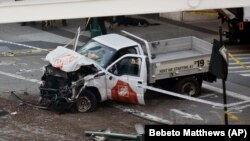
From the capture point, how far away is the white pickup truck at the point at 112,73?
13.3m

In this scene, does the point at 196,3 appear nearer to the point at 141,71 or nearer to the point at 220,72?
the point at 220,72

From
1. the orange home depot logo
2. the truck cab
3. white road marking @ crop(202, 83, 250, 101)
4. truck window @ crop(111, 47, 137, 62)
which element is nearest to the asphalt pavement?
white road marking @ crop(202, 83, 250, 101)

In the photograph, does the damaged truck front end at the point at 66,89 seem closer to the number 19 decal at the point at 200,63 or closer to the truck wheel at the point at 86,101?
the truck wheel at the point at 86,101

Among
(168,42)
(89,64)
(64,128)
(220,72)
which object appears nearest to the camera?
(220,72)

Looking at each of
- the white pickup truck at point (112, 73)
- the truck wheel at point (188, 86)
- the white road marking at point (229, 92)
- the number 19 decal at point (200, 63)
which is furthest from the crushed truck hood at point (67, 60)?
the white road marking at point (229, 92)

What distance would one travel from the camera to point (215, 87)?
16078 mm

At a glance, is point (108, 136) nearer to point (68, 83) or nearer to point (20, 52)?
point (68, 83)

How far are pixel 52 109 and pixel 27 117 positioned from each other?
2.27ft

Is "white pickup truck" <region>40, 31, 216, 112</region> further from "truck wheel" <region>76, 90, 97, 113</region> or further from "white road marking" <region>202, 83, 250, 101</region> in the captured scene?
"white road marking" <region>202, 83, 250, 101</region>

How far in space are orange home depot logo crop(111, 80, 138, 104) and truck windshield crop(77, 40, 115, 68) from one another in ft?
2.07

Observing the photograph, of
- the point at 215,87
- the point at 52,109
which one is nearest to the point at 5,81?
the point at 52,109

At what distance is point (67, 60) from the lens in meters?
13.4

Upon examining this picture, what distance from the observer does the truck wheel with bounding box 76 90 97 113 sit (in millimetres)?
13430

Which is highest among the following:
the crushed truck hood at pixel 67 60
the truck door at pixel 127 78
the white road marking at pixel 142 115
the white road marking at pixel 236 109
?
the crushed truck hood at pixel 67 60
